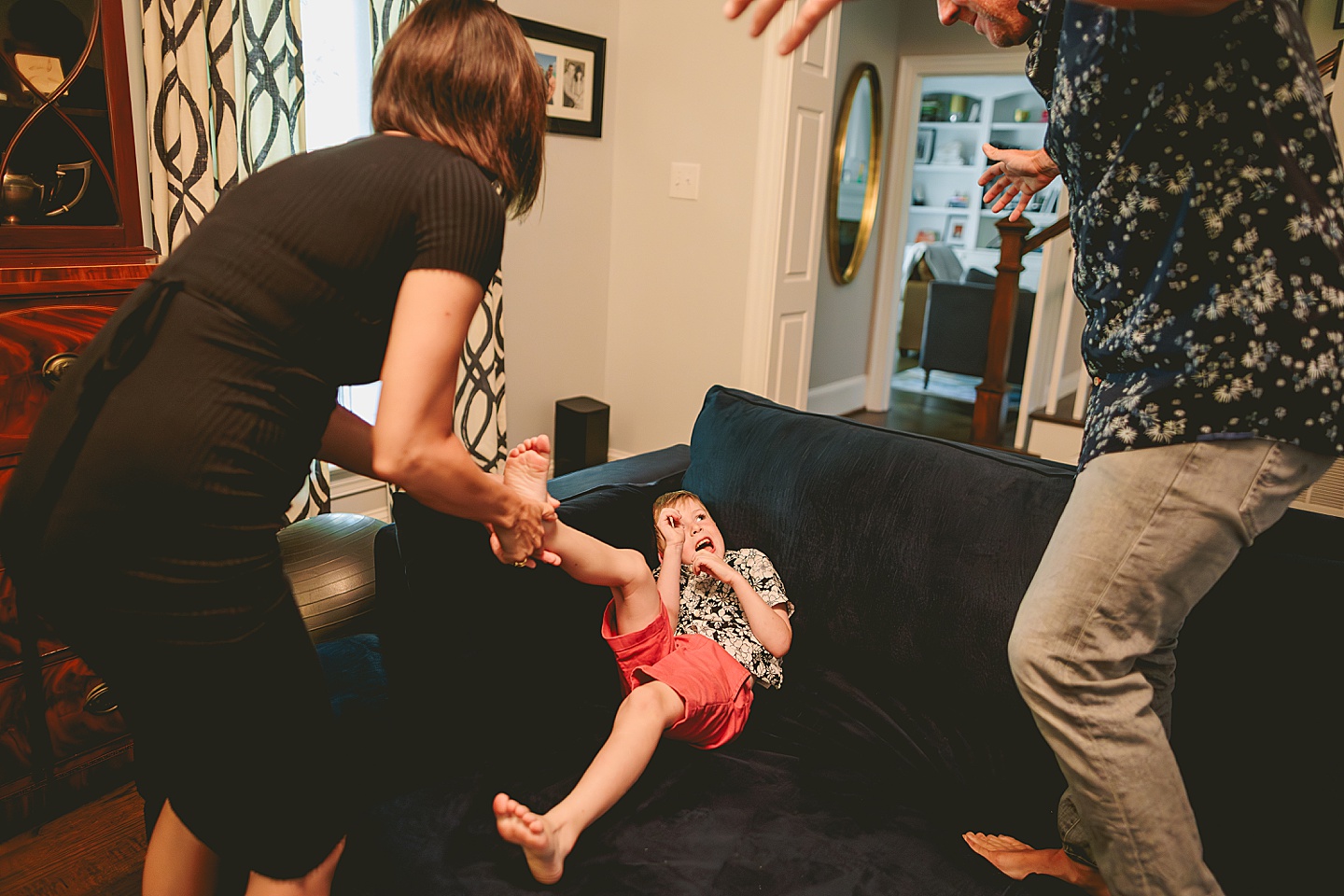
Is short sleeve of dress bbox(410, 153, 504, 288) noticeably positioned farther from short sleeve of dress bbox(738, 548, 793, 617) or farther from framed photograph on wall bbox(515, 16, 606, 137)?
framed photograph on wall bbox(515, 16, 606, 137)

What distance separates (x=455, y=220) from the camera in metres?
0.95

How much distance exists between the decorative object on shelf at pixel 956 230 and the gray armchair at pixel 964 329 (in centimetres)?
280

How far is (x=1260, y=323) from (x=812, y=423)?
1028 millimetres

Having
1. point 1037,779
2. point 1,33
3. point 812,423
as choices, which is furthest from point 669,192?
point 1037,779

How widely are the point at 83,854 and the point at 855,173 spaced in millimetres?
4692

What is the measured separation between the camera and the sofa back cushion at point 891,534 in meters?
1.58

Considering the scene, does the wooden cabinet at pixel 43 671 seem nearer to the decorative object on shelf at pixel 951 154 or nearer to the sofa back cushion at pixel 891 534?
the sofa back cushion at pixel 891 534

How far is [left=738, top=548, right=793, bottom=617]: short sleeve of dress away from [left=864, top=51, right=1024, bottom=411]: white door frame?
13.5 feet

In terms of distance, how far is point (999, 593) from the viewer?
1567 mm

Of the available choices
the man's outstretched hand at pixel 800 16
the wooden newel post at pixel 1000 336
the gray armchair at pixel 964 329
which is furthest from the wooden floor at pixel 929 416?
the man's outstretched hand at pixel 800 16

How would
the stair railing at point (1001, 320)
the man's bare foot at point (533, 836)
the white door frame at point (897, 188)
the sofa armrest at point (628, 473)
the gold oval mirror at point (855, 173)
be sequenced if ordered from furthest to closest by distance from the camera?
the white door frame at point (897, 188)
the gold oval mirror at point (855, 173)
the stair railing at point (1001, 320)
the sofa armrest at point (628, 473)
the man's bare foot at point (533, 836)

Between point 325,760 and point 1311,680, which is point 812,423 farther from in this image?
point 325,760

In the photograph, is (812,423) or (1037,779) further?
(812,423)

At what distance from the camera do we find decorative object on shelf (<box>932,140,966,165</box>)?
28.9 ft
